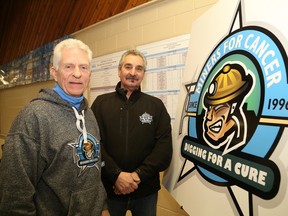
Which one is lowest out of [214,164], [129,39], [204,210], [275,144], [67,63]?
[204,210]

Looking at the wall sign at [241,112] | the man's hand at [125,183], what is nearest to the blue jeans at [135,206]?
the man's hand at [125,183]

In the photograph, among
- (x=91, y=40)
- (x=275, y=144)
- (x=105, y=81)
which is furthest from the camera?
(x=91, y=40)

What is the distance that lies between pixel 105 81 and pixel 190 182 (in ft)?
5.75

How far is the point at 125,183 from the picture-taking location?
135 cm

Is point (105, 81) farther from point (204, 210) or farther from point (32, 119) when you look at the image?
point (204, 210)

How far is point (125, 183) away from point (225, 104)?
2.44 ft

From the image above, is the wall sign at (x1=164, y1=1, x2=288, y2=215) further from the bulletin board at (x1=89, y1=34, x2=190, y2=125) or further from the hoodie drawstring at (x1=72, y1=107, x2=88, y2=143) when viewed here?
the bulletin board at (x1=89, y1=34, x2=190, y2=125)

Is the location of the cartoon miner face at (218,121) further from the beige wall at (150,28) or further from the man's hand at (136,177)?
the beige wall at (150,28)

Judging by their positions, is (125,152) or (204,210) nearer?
(204,210)

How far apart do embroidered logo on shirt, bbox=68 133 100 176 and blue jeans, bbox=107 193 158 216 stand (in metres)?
0.51

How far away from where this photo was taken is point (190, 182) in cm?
100

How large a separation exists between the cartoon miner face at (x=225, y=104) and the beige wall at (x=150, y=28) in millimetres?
939

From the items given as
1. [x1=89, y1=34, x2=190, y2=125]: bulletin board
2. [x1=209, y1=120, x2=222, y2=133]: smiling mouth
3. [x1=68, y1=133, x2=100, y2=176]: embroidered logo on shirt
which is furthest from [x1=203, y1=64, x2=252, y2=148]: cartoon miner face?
[x1=89, y1=34, x2=190, y2=125]: bulletin board

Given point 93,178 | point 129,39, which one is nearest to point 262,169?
point 93,178
